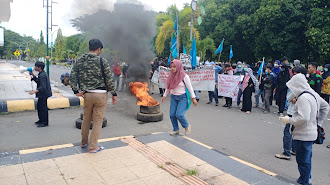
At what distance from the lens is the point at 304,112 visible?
331 centimetres

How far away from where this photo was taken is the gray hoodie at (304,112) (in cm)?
332

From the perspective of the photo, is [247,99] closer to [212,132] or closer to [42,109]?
[212,132]

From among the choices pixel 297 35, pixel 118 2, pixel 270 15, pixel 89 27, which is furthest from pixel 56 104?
pixel 297 35

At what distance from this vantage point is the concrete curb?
25.8 feet

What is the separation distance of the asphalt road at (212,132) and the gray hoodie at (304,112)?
3.15 ft

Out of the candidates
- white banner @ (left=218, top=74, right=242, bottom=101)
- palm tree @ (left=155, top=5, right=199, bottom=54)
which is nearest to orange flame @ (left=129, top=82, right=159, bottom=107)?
white banner @ (left=218, top=74, right=242, bottom=101)

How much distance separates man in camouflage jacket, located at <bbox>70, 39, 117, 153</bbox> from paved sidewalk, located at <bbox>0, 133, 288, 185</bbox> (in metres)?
0.54

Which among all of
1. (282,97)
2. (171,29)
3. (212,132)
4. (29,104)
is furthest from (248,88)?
(171,29)

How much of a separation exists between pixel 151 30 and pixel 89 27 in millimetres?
2926

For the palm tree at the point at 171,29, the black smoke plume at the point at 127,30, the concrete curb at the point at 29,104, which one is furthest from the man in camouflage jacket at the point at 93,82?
the palm tree at the point at 171,29

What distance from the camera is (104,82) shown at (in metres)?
4.28

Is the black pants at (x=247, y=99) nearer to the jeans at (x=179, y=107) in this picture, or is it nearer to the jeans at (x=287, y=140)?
the jeans at (x=287, y=140)

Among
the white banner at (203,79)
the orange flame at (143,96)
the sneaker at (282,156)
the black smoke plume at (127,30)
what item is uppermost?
the black smoke plume at (127,30)

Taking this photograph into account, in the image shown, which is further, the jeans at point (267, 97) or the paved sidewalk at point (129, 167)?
the jeans at point (267, 97)
